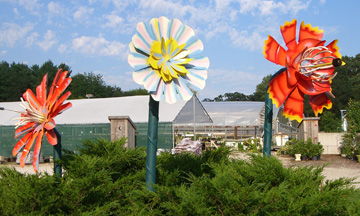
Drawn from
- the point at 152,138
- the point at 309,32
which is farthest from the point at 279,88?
the point at 152,138

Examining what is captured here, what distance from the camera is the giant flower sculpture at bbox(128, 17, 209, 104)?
335cm

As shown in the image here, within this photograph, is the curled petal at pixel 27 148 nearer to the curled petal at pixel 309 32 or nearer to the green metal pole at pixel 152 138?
the green metal pole at pixel 152 138

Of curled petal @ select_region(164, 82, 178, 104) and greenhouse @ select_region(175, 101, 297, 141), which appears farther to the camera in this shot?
greenhouse @ select_region(175, 101, 297, 141)

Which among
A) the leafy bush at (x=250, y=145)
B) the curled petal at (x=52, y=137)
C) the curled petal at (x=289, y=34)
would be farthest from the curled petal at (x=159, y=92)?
the leafy bush at (x=250, y=145)

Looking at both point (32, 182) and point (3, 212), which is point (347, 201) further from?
point (3, 212)

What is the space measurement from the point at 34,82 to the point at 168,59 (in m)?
53.0

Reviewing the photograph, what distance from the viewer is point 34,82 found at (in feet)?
171

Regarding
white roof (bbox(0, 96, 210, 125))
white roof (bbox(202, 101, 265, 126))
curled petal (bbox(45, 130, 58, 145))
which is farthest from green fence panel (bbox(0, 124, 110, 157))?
white roof (bbox(202, 101, 265, 126))

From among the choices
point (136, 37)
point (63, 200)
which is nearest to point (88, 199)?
point (63, 200)

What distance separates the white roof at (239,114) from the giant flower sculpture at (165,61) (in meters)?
21.9

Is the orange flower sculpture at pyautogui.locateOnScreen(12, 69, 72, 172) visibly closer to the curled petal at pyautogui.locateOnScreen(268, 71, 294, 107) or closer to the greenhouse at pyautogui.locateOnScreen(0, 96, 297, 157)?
the curled petal at pyautogui.locateOnScreen(268, 71, 294, 107)

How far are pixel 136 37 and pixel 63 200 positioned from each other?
165 cm

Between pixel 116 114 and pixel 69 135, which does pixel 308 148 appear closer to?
pixel 116 114

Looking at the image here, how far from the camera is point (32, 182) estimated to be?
125 inches
